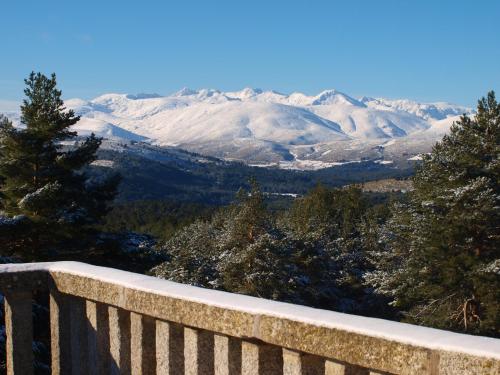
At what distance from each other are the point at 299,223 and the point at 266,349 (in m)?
44.6

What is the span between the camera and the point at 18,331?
3488 mm

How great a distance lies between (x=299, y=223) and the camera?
46969 mm

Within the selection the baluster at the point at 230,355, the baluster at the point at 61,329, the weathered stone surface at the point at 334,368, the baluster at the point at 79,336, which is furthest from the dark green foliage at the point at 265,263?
the weathered stone surface at the point at 334,368

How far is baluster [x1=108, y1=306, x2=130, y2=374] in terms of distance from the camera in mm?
3232

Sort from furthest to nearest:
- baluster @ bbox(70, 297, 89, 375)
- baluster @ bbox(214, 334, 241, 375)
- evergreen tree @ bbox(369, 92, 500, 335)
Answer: evergreen tree @ bbox(369, 92, 500, 335), baluster @ bbox(70, 297, 89, 375), baluster @ bbox(214, 334, 241, 375)

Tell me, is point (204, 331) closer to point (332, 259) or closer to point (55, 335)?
point (55, 335)

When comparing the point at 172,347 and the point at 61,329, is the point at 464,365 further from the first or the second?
the point at 61,329

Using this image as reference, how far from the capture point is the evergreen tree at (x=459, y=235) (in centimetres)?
2338

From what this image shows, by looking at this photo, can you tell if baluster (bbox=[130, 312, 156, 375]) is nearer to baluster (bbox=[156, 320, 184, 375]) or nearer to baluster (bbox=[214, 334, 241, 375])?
baluster (bbox=[156, 320, 184, 375])

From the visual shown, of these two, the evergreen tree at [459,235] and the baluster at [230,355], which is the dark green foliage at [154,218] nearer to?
the evergreen tree at [459,235]

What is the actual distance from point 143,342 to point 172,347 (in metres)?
0.23

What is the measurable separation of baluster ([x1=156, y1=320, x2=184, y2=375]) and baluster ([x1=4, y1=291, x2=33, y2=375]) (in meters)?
1.03

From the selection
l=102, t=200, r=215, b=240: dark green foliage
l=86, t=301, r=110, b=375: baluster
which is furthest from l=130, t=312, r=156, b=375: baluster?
l=102, t=200, r=215, b=240: dark green foliage

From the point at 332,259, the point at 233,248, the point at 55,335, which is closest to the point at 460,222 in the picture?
the point at 233,248
